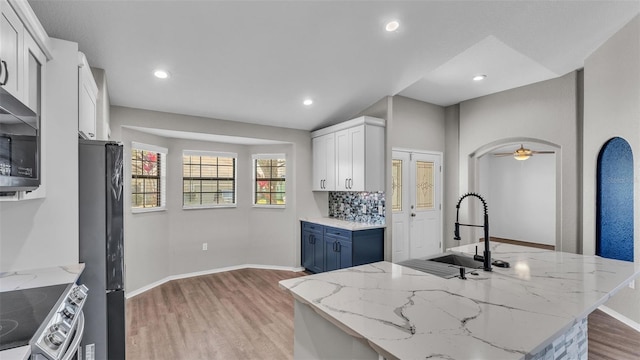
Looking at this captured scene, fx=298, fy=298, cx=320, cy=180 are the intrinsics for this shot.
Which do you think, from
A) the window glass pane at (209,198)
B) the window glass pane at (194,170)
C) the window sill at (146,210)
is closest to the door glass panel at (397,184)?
the window glass pane at (209,198)

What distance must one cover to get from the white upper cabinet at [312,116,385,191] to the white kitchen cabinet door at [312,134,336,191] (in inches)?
5.0

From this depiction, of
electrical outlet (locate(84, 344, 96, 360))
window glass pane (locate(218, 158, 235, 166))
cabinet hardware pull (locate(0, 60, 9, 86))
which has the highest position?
cabinet hardware pull (locate(0, 60, 9, 86))

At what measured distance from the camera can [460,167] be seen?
17.6ft

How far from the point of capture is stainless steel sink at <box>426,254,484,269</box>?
2.33 meters

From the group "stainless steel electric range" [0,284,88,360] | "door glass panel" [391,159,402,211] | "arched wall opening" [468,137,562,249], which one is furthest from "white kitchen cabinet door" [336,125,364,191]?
"arched wall opening" [468,137,562,249]

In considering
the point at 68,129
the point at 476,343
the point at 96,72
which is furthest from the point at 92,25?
the point at 476,343

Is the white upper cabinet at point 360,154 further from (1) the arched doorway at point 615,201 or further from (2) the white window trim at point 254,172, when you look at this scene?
(1) the arched doorway at point 615,201

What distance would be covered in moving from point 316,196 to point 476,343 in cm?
433

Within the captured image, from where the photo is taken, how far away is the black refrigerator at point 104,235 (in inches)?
77.5

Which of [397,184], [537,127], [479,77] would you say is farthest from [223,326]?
[537,127]

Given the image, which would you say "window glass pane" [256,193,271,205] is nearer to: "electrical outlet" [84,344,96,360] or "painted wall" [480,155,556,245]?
"electrical outlet" [84,344,96,360]

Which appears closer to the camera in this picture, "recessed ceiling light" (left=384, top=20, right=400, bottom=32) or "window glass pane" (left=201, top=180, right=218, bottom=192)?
"recessed ceiling light" (left=384, top=20, right=400, bottom=32)

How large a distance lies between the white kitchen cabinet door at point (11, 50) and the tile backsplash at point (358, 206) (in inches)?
156

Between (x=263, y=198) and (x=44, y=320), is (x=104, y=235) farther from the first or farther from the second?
(x=263, y=198)
